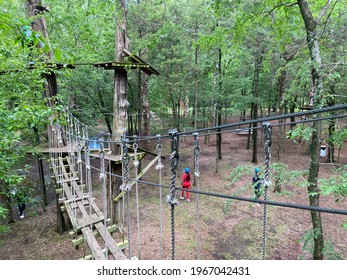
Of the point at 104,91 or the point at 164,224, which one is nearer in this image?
the point at 164,224

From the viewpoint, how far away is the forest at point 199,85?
2871 mm

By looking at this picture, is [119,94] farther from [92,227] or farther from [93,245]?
[93,245]

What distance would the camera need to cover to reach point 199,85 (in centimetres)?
828

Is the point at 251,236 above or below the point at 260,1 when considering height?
below

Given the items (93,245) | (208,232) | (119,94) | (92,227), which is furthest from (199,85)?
(93,245)

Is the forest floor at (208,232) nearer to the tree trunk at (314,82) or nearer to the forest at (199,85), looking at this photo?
the forest at (199,85)

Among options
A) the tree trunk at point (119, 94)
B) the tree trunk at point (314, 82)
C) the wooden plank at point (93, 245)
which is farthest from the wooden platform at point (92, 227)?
the tree trunk at point (314, 82)

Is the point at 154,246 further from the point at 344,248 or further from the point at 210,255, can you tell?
the point at 344,248

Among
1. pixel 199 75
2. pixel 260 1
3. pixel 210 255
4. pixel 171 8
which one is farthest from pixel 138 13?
pixel 210 255

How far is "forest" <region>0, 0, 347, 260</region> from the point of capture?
287cm

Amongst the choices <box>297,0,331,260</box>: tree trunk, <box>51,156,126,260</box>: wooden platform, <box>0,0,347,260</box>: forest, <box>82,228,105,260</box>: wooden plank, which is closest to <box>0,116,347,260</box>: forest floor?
<box>0,0,347,260</box>: forest

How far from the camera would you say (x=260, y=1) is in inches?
140

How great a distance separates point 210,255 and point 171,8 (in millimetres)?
7471
